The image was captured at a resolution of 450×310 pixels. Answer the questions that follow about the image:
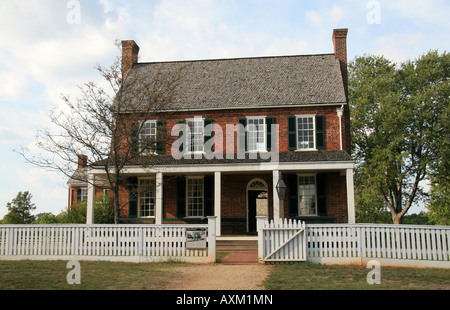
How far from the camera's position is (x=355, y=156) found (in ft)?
99.0

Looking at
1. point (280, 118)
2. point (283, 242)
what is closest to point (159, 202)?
point (280, 118)

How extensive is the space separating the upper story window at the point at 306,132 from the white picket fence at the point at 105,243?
8723 millimetres

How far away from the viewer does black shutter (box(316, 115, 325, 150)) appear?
18516 mm

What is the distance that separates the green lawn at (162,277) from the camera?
791 centimetres

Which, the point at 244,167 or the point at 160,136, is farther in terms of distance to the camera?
the point at 244,167

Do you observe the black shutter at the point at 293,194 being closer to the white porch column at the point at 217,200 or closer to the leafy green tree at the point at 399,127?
the white porch column at the point at 217,200

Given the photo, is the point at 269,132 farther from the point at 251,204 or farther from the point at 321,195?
the point at 321,195

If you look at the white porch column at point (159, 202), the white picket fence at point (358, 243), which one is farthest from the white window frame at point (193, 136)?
the white picket fence at point (358, 243)

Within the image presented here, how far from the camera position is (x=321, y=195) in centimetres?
1806

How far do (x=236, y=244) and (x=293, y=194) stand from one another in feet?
12.9

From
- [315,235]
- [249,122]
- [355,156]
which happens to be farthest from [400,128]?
[315,235]
